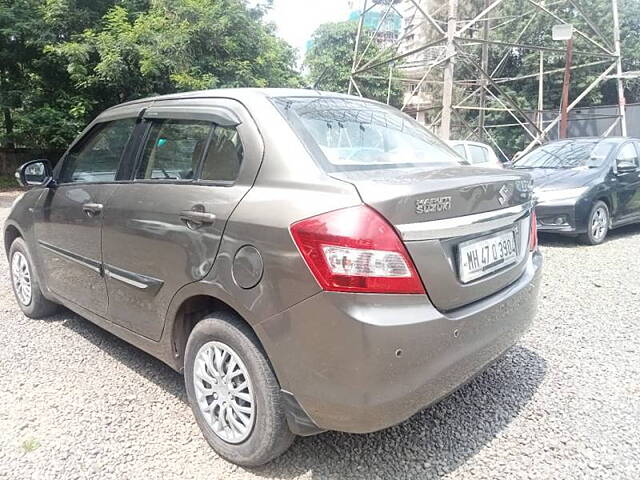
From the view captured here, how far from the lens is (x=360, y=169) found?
87.7 inches

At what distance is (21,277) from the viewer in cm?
413

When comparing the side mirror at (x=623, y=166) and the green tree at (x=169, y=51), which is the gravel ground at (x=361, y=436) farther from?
the green tree at (x=169, y=51)

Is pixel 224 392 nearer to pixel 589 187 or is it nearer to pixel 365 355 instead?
pixel 365 355

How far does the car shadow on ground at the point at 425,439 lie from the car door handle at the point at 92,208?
1.07 meters

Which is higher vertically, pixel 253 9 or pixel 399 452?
pixel 253 9

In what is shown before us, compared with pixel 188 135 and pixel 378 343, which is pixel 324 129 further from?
pixel 378 343

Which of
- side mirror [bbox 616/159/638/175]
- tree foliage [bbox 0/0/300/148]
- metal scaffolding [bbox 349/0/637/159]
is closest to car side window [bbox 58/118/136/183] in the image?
side mirror [bbox 616/159/638/175]

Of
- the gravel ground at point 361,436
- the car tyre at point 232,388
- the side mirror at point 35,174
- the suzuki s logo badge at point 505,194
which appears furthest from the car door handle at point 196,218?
the side mirror at point 35,174

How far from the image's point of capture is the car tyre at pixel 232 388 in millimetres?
2059

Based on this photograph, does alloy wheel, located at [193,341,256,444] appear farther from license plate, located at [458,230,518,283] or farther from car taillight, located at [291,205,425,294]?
license plate, located at [458,230,518,283]

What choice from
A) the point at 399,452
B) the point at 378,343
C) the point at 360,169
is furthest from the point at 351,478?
the point at 360,169

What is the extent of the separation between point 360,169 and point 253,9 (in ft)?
51.0

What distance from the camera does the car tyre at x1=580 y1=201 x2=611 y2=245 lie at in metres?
6.65

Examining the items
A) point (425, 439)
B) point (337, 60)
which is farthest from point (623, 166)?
point (337, 60)
